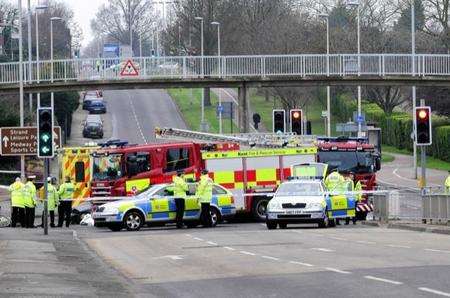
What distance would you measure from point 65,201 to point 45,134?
299 inches

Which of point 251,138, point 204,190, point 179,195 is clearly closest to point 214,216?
point 204,190

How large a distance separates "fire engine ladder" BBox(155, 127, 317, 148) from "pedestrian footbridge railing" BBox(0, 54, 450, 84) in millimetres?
9827

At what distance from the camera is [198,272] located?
802 inches

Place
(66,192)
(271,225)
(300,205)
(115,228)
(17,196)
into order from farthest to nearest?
(66,192) → (17,196) → (115,228) → (271,225) → (300,205)

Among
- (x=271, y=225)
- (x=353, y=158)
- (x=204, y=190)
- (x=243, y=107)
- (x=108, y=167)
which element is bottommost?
(x=271, y=225)

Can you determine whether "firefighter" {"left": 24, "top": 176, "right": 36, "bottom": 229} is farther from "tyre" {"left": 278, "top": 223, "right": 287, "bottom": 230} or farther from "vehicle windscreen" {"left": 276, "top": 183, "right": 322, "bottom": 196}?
"vehicle windscreen" {"left": 276, "top": 183, "right": 322, "bottom": 196}

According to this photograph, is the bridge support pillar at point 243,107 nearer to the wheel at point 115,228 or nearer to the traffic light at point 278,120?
the traffic light at point 278,120

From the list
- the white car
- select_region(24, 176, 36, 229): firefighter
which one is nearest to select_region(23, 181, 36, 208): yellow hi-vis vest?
select_region(24, 176, 36, 229): firefighter

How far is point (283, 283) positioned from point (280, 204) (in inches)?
691

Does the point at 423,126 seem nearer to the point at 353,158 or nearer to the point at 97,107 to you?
the point at 353,158

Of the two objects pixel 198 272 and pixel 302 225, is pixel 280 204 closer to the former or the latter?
pixel 302 225

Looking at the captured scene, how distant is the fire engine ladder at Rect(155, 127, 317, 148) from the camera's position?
147 ft

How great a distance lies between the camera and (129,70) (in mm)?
56594

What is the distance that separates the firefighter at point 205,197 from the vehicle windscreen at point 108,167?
6.03 metres
